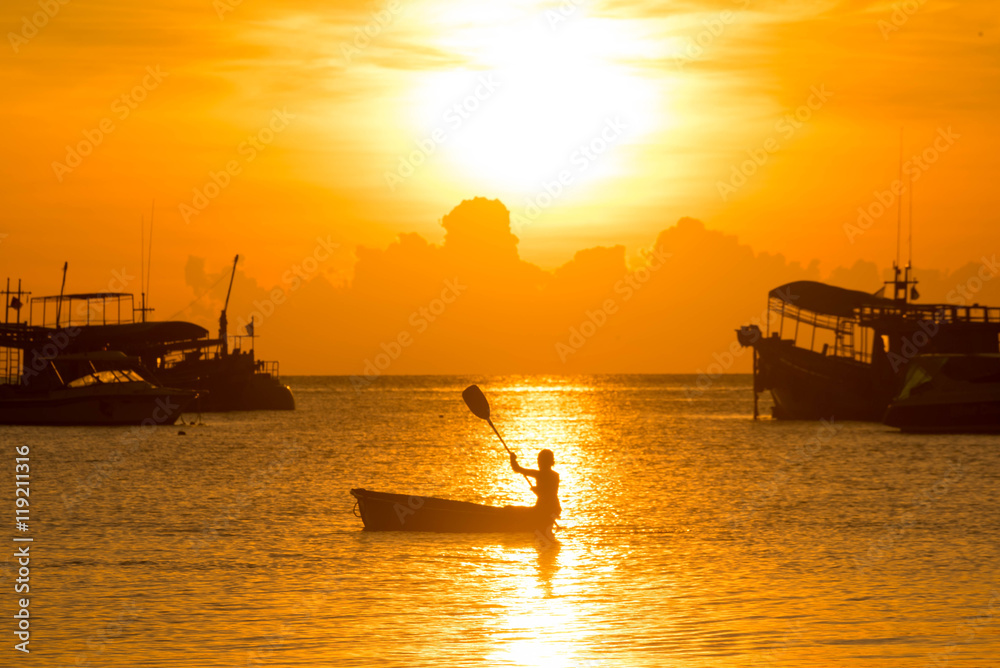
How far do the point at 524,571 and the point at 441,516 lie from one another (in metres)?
5.17

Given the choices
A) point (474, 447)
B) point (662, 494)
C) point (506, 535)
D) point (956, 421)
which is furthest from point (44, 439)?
point (956, 421)

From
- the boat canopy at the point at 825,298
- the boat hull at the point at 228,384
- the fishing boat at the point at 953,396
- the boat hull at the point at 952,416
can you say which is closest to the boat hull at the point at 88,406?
the boat hull at the point at 228,384

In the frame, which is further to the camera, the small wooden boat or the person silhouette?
the small wooden boat

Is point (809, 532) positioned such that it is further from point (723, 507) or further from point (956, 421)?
point (956, 421)

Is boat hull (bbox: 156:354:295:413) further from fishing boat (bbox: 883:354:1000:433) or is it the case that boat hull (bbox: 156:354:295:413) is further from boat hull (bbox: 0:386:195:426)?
fishing boat (bbox: 883:354:1000:433)

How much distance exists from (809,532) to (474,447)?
4089 cm

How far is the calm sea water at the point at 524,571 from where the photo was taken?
51.3 feet

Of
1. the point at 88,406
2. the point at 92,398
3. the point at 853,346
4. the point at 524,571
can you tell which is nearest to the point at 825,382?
the point at 853,346

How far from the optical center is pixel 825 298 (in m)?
74.1

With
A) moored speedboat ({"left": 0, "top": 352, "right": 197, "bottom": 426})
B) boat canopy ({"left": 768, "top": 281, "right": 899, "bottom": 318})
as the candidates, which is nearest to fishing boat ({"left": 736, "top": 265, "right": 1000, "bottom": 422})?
boat canopy ({"left": 768, "top": 281, "right": 899, "bottom": 318})

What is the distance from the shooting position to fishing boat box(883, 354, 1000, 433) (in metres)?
60.2

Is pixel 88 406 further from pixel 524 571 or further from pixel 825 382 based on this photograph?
pixel 524 571

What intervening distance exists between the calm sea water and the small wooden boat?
0.46m

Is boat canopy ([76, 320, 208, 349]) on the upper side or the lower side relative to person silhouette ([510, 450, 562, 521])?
upper
